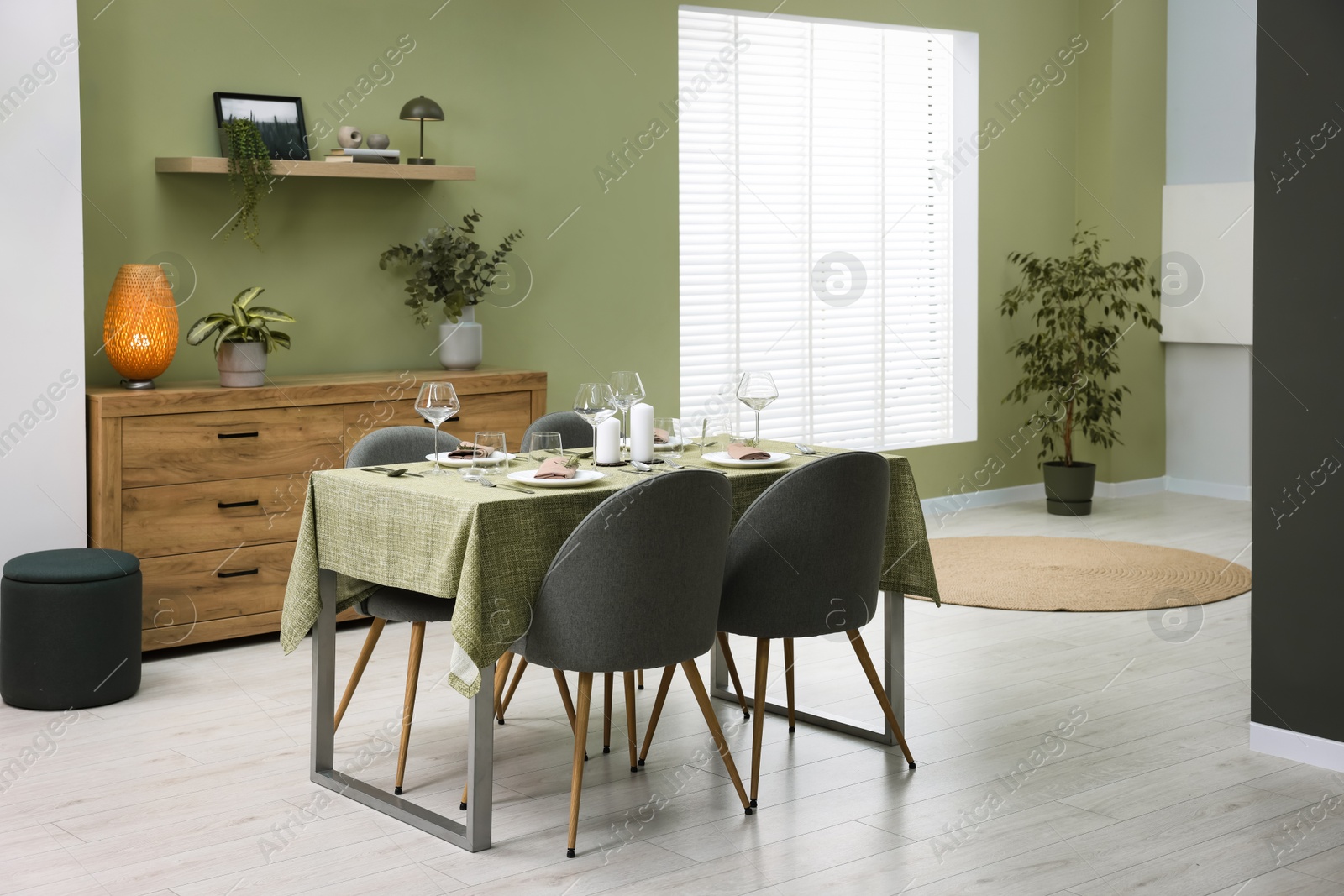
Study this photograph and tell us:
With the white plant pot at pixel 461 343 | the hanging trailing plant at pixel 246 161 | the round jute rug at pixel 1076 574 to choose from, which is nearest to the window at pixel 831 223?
the round jute rug at pixel 1076 574

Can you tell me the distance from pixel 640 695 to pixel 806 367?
128 inches

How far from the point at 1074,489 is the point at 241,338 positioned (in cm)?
470

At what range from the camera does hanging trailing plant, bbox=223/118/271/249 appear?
497 centimetres

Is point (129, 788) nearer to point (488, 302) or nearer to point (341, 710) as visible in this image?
point (341, 710)

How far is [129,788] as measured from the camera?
3473 mm

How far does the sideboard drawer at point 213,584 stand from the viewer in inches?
183

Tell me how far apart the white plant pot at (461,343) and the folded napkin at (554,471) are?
7.56 feet

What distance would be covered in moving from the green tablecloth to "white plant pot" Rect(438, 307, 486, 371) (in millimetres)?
2041

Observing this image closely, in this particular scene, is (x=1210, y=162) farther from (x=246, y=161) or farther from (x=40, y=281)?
(x=40, y=281)

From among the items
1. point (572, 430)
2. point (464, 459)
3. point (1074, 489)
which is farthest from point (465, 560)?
point (1074, 489)

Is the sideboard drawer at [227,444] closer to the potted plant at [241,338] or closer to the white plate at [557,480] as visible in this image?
the potted plant at [241,338]

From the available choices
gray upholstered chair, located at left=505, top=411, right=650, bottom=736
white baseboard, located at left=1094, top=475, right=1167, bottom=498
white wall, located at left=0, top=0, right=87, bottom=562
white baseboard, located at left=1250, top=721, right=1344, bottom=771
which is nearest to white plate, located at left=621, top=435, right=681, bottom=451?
gray upholstered chair, located at left=505, top=411, right=650, bottom=736

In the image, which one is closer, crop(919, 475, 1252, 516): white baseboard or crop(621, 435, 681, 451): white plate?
crop(621, 435, 681, 451): white plate

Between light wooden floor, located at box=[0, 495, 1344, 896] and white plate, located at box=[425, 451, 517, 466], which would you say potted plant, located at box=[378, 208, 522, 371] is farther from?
white plate, located at box=[425, 451, 517, 466]
